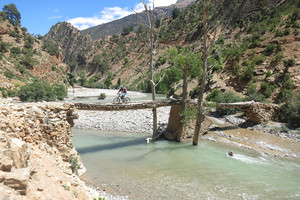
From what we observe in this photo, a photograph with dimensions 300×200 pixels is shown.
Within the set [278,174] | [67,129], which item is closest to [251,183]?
[278,174]

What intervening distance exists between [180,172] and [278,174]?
4.30 m

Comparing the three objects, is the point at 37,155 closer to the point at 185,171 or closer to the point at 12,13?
the point at 185,171

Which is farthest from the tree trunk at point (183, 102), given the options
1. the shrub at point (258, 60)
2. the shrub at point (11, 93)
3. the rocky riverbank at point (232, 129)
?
the shrub at point (11, 93)

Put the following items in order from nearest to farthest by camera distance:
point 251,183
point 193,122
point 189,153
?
point 251,183 → point 189,153 → point 193,122

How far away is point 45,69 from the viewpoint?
1688 inches

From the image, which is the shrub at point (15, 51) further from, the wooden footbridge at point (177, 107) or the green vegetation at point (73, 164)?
the green vegetation at point (73, 164)

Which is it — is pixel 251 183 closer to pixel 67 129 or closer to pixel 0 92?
pixel 67 129

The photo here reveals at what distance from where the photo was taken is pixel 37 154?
5887mm

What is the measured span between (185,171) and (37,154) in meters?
6.13

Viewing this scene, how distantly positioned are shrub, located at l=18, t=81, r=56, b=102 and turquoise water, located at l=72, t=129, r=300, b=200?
15.5 m

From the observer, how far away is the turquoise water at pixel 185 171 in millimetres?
7316

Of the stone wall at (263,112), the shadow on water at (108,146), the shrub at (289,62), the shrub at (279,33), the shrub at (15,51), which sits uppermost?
the shrub at (279,33)

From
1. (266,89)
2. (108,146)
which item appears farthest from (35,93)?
(266,89)

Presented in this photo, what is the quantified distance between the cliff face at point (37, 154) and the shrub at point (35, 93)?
18550mm
